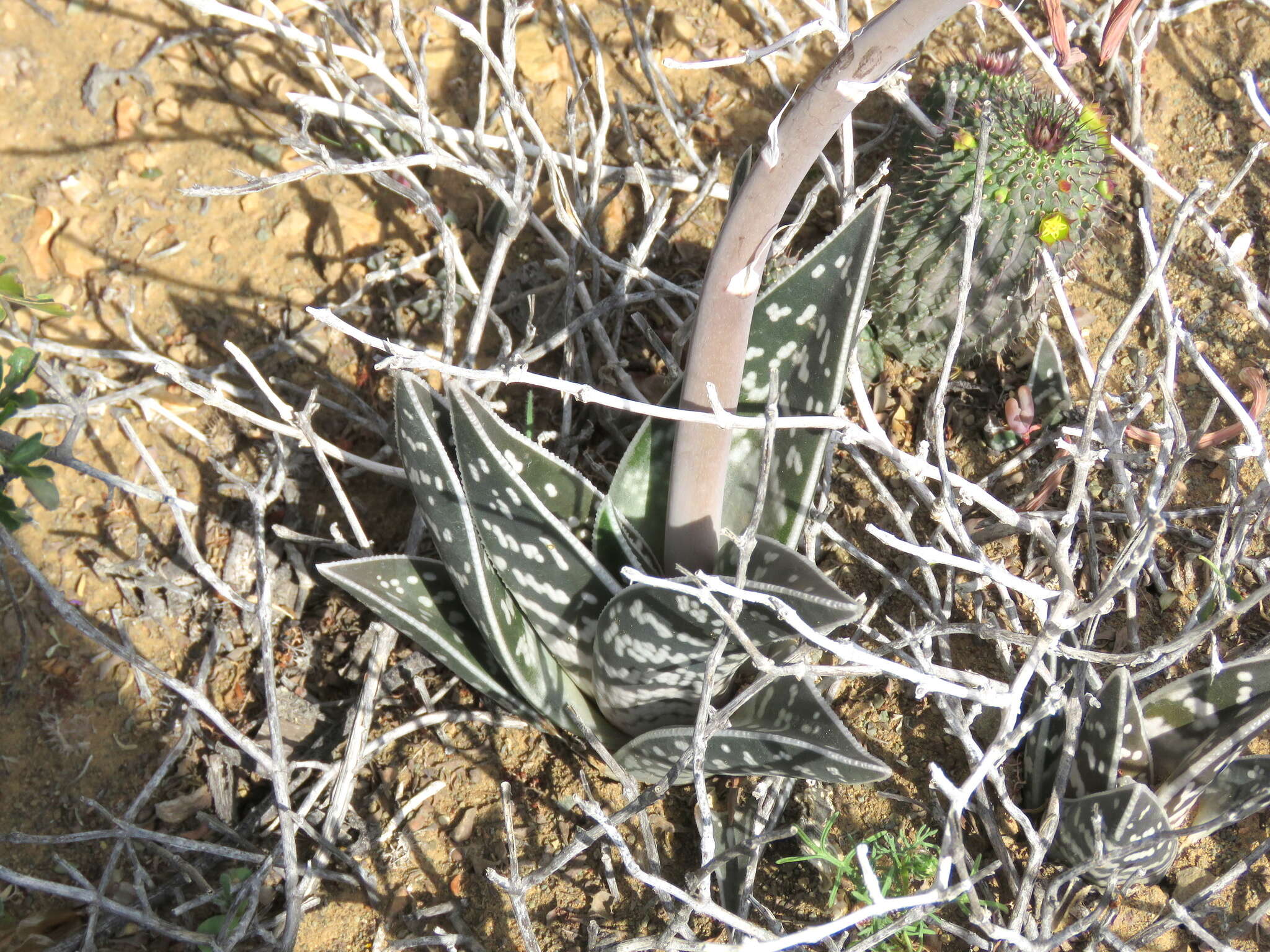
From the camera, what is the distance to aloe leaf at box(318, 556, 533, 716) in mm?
1594

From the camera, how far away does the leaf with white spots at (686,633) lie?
128cm

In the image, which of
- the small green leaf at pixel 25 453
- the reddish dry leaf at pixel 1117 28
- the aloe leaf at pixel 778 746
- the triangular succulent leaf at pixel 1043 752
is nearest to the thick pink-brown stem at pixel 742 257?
the aloe leaf at pixel 778 746

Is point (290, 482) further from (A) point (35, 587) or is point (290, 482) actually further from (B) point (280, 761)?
(B) point (280, 761)

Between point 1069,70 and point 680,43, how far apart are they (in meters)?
0.94

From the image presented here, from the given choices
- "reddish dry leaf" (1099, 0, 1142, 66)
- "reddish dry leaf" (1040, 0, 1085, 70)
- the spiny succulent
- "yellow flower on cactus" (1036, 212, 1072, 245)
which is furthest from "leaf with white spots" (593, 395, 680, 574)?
"reddish dry leaf" (1099, 0, 1142, 66)

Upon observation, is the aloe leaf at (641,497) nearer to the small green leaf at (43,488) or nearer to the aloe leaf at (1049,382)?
the aloe leaf at (1049,382)

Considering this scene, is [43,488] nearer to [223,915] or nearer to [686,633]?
[223,915]

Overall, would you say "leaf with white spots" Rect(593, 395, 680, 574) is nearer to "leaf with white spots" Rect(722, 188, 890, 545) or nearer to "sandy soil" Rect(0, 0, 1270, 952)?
"leaf with white spots" Rect(722, 188, 890, 545)

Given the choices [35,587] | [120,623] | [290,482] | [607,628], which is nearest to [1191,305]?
[607,628]

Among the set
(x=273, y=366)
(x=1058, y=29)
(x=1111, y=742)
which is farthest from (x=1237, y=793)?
(x=273, y=366)

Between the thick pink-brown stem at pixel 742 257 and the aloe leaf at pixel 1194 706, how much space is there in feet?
2.58

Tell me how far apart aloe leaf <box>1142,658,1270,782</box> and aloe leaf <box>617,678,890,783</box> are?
61 cm

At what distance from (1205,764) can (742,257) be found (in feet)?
3.47

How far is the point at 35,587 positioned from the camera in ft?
6.95
